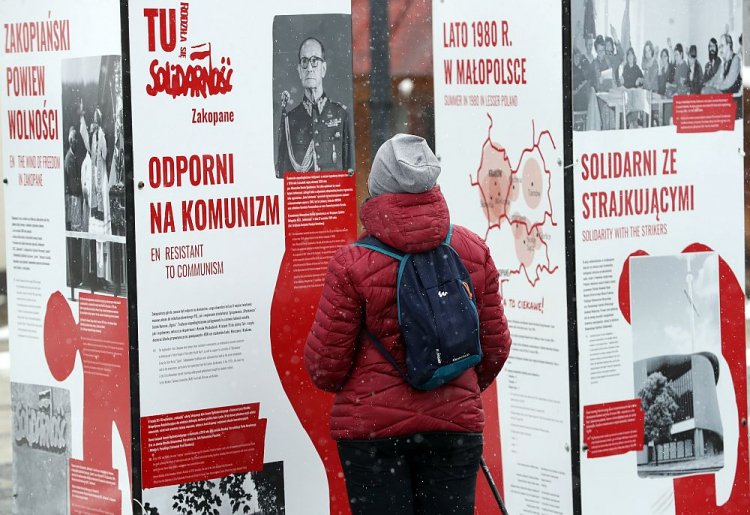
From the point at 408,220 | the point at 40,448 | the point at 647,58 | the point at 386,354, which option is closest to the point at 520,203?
the point at 647,58

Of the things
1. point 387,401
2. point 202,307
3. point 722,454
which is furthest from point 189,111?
point 722,454

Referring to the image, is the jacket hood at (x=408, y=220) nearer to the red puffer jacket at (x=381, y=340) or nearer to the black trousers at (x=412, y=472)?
the red puffer jacket at (x=381, y=340)

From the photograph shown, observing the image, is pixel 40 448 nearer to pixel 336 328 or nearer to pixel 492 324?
pixel 336 328

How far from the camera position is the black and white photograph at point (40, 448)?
4.85 meters

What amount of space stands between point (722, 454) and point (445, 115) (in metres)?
1.89

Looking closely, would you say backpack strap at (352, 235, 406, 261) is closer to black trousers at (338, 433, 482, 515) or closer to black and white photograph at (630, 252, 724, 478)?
black trousers at (338, 433, 482, 515)

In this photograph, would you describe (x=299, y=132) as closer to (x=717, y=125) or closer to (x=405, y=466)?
(x=405, y=466)

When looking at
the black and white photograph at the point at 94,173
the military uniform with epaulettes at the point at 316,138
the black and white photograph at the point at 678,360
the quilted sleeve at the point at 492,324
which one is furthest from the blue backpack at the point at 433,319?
the black and white photograph at the point at 678,360

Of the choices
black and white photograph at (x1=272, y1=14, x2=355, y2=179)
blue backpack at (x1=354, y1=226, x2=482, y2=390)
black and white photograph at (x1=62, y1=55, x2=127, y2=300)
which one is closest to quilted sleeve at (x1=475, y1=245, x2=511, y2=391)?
blue backpack at (x1=354, y1=226, x2=482, y2=390)

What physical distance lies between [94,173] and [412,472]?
5.01 feet

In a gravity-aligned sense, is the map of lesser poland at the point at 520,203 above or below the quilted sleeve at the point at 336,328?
above

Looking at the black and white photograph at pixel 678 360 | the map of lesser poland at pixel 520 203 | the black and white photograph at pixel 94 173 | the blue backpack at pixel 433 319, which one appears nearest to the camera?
the blue backpack at pixel 433 319

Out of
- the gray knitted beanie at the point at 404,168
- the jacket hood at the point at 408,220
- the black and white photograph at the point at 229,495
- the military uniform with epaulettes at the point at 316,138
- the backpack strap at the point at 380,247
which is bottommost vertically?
the black and white photograph at the point at 229,495

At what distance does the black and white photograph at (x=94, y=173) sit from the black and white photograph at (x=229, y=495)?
76 cm
